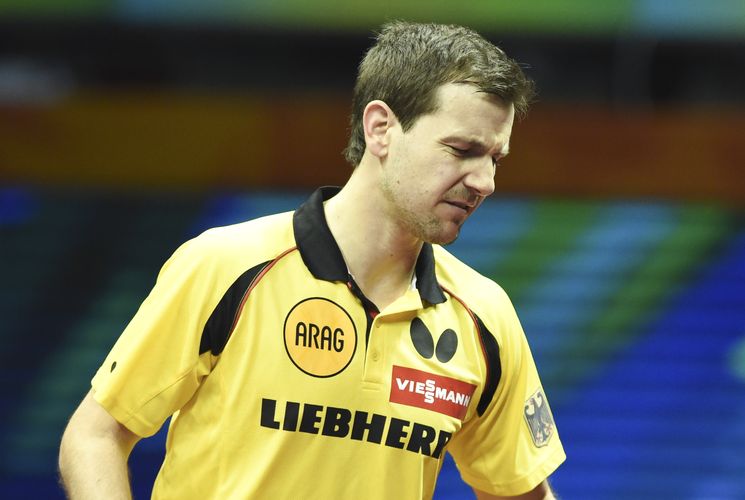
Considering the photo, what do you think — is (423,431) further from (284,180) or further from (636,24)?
(636,24)

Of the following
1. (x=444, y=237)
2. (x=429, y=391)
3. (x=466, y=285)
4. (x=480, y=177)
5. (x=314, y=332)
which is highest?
(x=480, y=177)

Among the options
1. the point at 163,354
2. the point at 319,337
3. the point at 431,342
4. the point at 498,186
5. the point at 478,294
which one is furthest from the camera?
the point at 498,186

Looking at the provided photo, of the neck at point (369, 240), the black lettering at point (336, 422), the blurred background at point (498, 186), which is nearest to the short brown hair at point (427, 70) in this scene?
the neck at point (369, 240)

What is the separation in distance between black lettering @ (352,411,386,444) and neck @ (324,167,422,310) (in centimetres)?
26

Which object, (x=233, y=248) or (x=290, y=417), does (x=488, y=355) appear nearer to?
(x=290, y=417)

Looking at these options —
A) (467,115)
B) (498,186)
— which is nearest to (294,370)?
(467,115)

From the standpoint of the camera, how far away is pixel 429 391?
279 centimetres

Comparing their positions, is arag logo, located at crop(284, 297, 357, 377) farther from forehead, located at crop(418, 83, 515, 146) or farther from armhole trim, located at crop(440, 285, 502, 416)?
forehead, located at crop(418, 83, 515, 146)

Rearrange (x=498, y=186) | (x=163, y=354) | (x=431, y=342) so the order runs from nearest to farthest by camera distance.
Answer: (x=163, y=354), (x=431, y=342), (x=498, y=186)

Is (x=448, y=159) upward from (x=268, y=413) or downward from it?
upward

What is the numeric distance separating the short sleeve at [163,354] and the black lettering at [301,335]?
0.66 feet

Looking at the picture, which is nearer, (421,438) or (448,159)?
(448,159)

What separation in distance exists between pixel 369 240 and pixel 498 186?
4.41m

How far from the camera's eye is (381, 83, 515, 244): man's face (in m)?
2.64
